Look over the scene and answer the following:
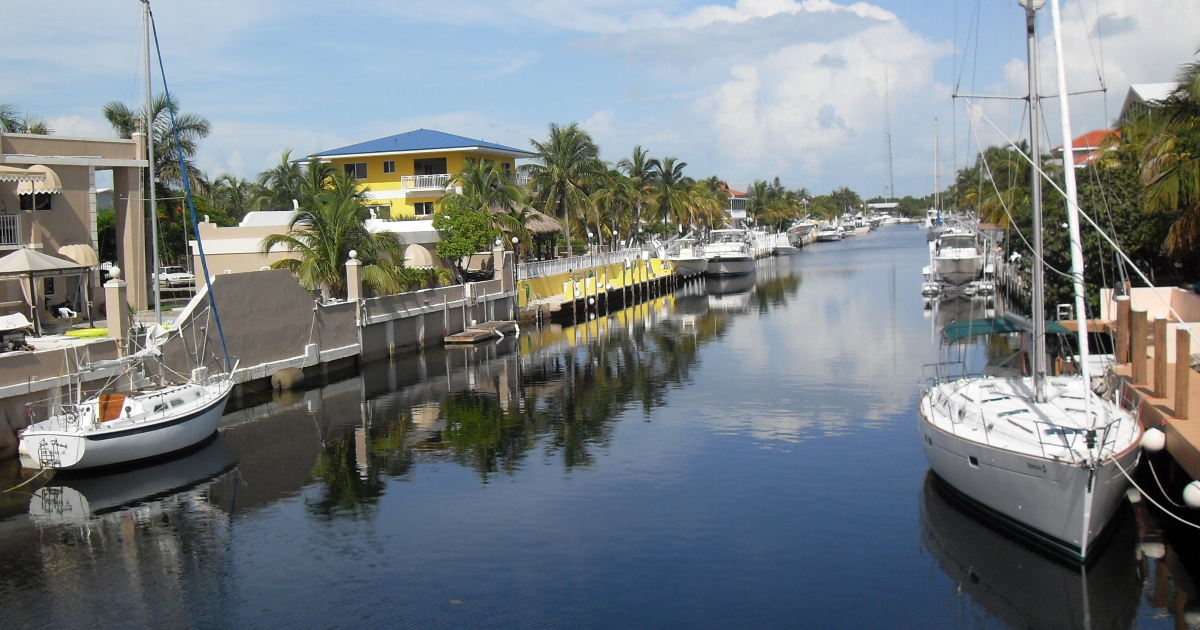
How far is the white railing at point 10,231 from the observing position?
1205 inches

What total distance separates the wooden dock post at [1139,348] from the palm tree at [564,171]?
41.7 m

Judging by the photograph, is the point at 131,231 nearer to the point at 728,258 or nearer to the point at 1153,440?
the point at 1153,440

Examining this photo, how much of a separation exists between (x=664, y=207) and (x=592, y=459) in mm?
63593

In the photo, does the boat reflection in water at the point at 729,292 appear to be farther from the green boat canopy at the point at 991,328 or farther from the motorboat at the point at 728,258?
the green boat canopy at the point at 991,328

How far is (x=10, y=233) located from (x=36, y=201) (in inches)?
74.2

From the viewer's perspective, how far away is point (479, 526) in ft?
Answer: 58.9

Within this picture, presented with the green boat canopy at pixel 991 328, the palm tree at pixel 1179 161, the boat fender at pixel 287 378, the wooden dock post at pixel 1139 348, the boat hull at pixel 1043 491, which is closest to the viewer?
the boat hull at pixel 1043 491

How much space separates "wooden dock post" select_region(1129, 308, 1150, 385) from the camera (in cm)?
2084

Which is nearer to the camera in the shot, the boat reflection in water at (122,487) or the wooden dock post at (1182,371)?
the wooden dock post at (1182,371)

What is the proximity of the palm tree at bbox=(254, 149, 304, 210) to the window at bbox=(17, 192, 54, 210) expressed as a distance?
79.7 feet

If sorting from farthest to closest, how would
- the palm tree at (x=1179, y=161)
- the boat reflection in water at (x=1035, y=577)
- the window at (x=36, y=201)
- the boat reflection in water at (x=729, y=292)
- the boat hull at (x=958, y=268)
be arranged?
1. the boat reflection in water at (x=729, y=292)
2. the boat hull at (x=958, y=268)
3. the window at (x=36, y=201)
4. the palm tree at (x=1179, y=161)
5. the boat reflection in water at (x=1035, y=577)

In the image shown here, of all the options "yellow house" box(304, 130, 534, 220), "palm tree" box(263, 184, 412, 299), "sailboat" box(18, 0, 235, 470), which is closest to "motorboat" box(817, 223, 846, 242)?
"yellow house" box(304, 130, 534, 220)

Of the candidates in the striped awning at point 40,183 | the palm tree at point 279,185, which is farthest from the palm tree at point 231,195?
the striped awning at point 40,183

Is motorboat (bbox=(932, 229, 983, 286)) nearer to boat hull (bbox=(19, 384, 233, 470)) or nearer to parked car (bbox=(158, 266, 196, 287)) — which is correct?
parked car (bbox=(158, 266, 196, 287))
